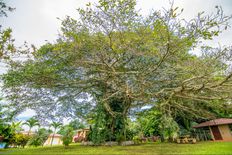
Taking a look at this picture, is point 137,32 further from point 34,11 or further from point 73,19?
point 34,11

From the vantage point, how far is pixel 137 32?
7.46m

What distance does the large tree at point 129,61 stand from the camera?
5086mm

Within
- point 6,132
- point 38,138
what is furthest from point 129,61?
point 6,132

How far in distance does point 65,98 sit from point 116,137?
5441mm

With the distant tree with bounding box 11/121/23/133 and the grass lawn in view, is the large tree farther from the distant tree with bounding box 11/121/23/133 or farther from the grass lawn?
the distant tree with bounding box 11/121/23/133

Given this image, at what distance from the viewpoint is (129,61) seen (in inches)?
385

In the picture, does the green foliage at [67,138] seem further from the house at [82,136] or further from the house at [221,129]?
the house at [221,129]

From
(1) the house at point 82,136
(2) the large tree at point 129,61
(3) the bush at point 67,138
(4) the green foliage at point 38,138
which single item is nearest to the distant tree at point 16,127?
(4) the green foliage at point 38,138

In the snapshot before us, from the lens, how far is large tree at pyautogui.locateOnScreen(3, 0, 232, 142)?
5.09 meters

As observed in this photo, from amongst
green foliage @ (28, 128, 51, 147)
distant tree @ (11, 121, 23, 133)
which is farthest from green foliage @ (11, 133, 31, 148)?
→ green foliage @ (28, 128, 51, 147)

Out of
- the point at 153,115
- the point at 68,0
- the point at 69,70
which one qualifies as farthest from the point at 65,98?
the point at 153,115

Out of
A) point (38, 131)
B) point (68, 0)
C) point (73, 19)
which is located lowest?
point (38, 131)

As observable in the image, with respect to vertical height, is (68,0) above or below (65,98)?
above

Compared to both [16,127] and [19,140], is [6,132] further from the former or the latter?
[19,140]
